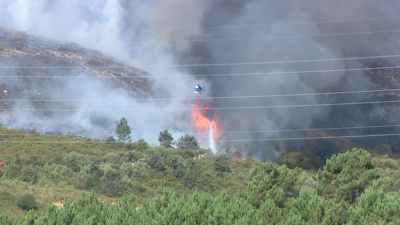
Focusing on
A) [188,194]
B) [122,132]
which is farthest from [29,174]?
[122,132]

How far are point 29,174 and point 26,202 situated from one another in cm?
1350

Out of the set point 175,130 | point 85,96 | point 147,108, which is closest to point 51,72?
point 85,96

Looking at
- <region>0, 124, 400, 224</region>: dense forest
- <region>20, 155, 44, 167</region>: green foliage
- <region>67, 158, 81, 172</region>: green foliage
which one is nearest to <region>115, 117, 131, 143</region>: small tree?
<region>0, 124, 400, 224</region>: dense forest

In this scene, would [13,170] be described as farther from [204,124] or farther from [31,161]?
[204,124]

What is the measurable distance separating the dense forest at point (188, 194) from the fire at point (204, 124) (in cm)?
4326

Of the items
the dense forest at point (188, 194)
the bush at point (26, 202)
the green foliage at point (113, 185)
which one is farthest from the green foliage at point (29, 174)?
the bush at point (26, 202)

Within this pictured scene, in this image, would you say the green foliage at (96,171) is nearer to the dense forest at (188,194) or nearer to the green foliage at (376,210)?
the dense forest at (188,194)

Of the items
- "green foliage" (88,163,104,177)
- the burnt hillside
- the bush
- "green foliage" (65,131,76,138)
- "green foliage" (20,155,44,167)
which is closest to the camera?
the bush

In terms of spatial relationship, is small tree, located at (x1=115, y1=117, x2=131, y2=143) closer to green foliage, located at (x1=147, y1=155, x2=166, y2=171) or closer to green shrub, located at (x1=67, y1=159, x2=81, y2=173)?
green foliage, located at (x1=147, y1=155, x2=166, y2=171)

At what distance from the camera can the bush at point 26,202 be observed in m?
37.8

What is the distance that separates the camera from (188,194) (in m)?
34.6

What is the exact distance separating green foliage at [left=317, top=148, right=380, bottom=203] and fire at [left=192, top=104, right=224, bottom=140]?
70.8 metres

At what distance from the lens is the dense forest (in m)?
27.4

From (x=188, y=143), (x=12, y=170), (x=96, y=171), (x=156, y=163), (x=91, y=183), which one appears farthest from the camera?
(x=188, y=143)
